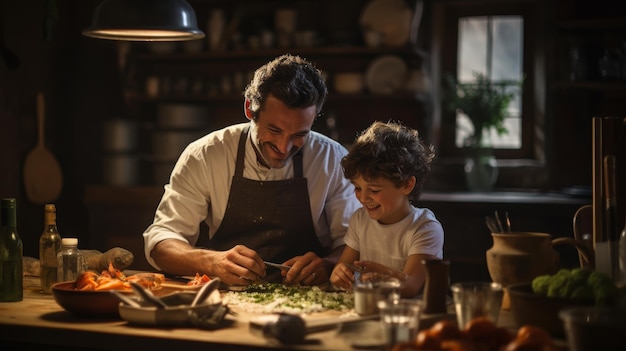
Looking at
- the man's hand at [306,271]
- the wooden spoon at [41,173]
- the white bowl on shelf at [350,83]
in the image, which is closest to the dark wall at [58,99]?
the wooden spoon at [41,173]

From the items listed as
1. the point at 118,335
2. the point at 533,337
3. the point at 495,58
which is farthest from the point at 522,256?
the point at 495,58

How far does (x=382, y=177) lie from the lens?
304cm

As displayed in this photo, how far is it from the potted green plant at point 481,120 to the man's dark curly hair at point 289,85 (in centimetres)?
269

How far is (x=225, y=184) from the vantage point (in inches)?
145

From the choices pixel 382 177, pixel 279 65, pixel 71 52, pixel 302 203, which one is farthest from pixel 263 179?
pixel 71 52

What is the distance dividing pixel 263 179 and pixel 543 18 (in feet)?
10.3

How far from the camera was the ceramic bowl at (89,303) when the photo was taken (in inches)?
99.6

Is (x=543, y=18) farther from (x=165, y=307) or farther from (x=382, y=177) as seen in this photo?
(x=165, y=307)

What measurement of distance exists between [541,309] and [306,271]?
1005 mm

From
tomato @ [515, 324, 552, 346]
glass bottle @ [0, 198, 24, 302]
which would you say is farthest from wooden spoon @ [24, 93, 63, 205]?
tomato @ [515, 324, 552, 346]

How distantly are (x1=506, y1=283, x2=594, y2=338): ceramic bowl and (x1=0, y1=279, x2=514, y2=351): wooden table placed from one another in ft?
0.29

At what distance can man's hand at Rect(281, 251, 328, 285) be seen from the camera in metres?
3.06

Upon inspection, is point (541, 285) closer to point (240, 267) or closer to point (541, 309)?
point (541, 309)

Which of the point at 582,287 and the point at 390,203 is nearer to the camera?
the point at 582,287
